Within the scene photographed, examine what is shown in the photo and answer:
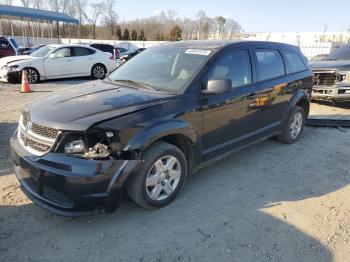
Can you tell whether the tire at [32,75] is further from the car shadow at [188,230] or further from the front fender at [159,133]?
the front fender at [159,133]

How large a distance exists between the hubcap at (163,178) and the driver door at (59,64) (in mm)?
10247

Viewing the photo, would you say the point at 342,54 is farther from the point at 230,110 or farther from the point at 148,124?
the point at 148,124

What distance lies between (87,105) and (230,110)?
1808mm

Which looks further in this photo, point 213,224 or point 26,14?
point 26,14

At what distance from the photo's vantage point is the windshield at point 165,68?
3.80 m

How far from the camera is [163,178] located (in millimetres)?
3490

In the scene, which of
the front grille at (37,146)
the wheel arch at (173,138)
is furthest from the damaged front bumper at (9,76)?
the wheel arch at (173,138)

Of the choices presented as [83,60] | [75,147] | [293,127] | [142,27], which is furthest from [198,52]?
[142,27]

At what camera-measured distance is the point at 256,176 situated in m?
4.44

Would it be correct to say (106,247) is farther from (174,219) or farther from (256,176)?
(256,176)

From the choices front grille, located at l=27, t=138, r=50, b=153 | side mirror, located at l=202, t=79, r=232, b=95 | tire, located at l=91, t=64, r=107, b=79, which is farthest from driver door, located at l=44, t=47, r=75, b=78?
side mirror, located at l=202, t=79, r=232, b=95

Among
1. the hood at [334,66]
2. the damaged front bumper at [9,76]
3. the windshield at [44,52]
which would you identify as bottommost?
the damaged front bumper at [9,76]

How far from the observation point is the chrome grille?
2.96 m

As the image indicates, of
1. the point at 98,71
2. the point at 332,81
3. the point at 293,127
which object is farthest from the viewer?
the point at 98,71
